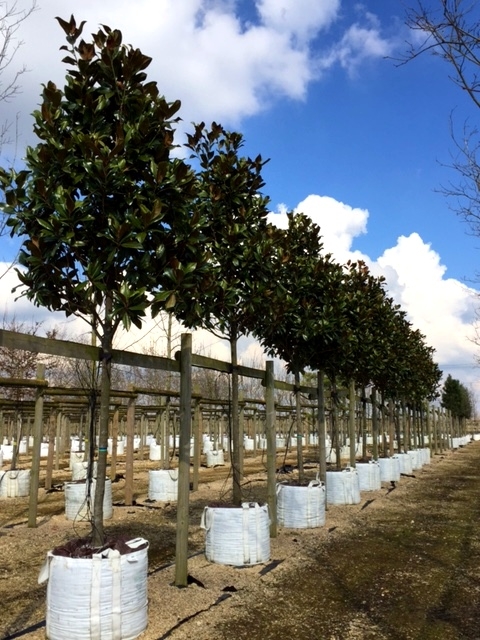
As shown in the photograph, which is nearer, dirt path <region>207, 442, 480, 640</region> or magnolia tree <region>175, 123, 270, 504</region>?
dirt path <region>207, 442, 480, 640</region>

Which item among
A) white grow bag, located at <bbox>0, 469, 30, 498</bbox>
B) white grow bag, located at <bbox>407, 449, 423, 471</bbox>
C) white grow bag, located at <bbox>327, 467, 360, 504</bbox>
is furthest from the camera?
white grow bag, located at <bbox>407, 449, 423, 471</bbox>

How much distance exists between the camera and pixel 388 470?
1553cm

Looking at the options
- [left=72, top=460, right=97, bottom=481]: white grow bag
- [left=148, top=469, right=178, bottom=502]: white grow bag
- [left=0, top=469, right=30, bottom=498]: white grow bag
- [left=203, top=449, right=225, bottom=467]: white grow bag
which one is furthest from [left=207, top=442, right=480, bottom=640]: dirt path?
[left=203, top=449, right=225, bottom=467]: white grow bag

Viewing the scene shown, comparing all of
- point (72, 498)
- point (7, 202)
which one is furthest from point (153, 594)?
point (72, 498)

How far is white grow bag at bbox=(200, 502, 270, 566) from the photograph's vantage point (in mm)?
6219

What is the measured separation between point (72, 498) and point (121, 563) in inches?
243

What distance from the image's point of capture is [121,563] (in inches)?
164

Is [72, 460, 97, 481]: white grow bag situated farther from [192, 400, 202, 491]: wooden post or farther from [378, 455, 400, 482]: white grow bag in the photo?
[378, 455, 400, 482]: white grow bag

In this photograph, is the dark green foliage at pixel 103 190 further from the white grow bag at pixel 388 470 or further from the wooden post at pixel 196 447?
the white grow bag at pixel 388 470

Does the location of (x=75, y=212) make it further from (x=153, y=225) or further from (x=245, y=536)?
(x=245, y=536)

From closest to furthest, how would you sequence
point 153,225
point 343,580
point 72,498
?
→ point 153,225 → point 343,580 → point 72,498

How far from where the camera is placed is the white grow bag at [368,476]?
13.3 m

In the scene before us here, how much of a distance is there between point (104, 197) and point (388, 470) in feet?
43.8

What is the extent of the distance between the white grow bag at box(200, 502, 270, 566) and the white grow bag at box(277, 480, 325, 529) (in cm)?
216
